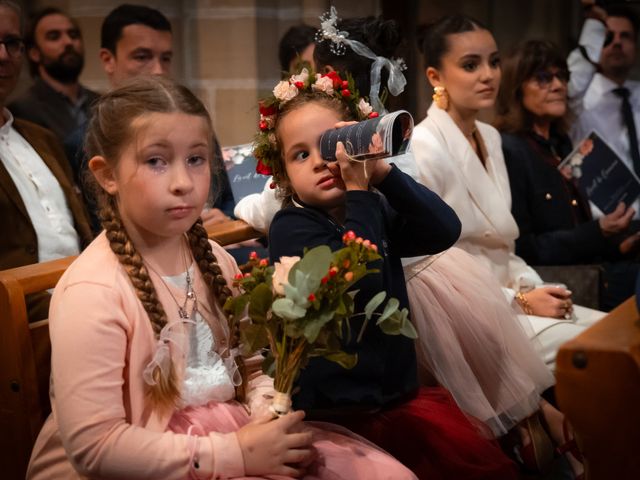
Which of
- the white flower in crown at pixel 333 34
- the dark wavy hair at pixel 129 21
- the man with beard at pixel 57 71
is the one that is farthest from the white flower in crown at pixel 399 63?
the man with beard at pixel 57 71

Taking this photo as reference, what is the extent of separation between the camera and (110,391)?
1.66 metres

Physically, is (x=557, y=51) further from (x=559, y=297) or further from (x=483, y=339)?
(x=483, y=339)

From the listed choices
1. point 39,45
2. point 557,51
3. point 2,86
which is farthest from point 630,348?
point 39,45

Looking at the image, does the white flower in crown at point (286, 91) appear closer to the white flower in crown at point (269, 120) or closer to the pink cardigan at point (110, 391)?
the white flower in crown at point (269, 120)

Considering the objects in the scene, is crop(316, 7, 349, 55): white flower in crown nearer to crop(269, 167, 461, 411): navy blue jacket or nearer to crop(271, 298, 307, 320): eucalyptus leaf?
crop(269, 167, 461, 411): navy blue jacket

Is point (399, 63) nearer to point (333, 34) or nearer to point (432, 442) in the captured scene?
point (333, 34)

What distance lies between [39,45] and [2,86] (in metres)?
1.16

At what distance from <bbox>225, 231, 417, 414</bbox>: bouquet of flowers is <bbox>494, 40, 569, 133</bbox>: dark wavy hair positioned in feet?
7.78

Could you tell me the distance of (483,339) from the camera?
97.5 inches

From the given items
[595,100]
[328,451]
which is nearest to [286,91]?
[328,451]

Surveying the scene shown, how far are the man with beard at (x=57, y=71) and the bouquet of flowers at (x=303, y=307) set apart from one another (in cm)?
264

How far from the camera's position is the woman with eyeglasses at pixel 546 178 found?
11.9ft

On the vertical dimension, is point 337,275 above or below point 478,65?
below

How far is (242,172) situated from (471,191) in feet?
2.38
